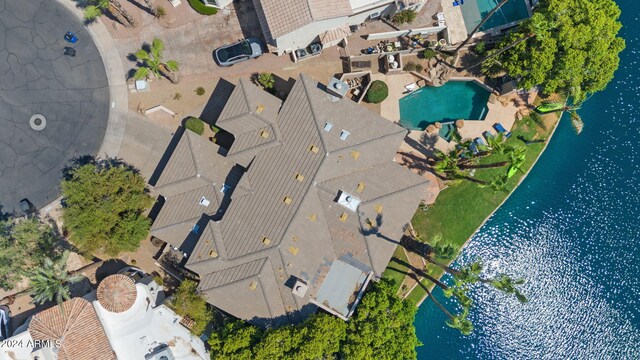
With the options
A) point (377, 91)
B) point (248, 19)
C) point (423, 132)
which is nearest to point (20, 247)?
point (248, 19)

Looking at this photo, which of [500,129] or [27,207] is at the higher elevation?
[27,207]

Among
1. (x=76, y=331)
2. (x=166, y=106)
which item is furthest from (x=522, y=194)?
(x=76, y=331)

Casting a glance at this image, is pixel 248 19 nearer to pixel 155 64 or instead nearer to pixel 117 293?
pixel 155 64

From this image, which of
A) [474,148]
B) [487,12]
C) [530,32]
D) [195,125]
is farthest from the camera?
[487,12]

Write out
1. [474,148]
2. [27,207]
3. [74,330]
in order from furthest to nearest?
[474,148] → [27,207] → [74,330]

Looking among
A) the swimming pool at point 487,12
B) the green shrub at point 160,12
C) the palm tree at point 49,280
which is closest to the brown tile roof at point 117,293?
the palm tree at point 49,280

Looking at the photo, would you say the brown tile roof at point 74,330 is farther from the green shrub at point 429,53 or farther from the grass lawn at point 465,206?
the green shrub at point 429,53
